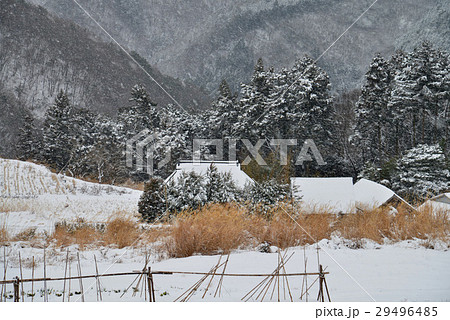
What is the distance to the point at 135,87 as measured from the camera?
5.15 metres

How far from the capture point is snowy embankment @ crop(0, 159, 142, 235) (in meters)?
3.62

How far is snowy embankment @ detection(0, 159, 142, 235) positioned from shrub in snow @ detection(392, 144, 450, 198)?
3810 mm

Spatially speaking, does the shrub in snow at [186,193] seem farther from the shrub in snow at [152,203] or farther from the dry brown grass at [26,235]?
the dry brown grass at [26,235]

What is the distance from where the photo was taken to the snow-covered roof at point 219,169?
4496 millimetres

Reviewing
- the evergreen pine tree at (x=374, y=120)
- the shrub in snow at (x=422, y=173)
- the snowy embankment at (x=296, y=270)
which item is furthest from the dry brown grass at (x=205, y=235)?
the shrub in snow at (x=422, y=173)

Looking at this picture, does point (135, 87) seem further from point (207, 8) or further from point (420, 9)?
point (420, 9)

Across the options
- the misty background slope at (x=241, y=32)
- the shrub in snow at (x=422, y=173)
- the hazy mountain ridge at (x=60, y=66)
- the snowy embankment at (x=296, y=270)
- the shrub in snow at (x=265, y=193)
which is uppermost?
the misty background slope at (x=241, y=32)

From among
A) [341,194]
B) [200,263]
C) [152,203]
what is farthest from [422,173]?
[152,203]

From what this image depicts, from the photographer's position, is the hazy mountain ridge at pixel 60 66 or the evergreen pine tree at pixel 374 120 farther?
the evergreen pine tree at pixel 374 120

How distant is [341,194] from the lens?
445 cm

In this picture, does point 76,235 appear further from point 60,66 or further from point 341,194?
point 341,194

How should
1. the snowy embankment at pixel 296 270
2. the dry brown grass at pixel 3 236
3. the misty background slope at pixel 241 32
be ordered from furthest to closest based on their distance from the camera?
the misty background slope at pixel 241 32 < the dry brown grass at pixel 3 236 < the snowy embankment at pixel 296 270

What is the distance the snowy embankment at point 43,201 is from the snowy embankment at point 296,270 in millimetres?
571

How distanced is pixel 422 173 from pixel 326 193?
139cm
